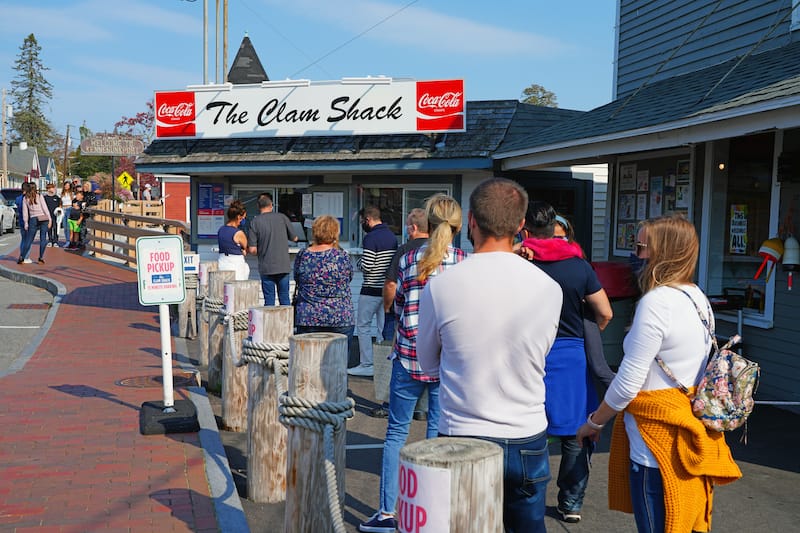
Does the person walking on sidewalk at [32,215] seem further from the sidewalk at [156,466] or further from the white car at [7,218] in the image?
the white car at [7,218]

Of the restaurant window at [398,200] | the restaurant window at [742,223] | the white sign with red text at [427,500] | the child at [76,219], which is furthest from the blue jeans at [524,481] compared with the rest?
the child at [76,219]

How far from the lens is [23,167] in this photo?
84.2 meters

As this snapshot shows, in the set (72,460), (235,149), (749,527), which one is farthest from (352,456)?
(235,149)

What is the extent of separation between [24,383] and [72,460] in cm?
300

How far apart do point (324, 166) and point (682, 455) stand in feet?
31.9

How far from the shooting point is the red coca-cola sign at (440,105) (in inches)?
454

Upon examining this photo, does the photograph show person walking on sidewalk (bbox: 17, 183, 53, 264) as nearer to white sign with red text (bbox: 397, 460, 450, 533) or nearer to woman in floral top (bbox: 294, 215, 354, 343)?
woman in floral top (bbox: 294, 215, 354, 343)

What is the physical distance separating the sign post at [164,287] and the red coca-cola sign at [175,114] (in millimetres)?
6968

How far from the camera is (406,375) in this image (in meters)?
4.28

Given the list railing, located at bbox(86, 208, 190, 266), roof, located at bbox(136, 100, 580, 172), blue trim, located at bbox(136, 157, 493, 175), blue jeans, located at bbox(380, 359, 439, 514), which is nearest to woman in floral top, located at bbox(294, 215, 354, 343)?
blue jeans, located at bbox(380, 359, 439, 514)

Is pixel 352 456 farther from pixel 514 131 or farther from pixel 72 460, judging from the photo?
pixel 514 131

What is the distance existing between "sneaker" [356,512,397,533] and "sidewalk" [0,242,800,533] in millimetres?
156

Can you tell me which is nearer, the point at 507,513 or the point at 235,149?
A: the point at 507,513

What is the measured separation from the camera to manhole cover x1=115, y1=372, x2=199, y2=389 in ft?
25.8
